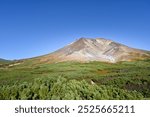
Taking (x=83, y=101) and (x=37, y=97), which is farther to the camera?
(x=37, y=97)

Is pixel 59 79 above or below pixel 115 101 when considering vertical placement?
above

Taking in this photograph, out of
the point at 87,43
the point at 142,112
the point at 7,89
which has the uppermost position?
the point at 87,43

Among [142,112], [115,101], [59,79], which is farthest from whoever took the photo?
[59,79]

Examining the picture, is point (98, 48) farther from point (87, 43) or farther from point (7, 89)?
point (7, 89)

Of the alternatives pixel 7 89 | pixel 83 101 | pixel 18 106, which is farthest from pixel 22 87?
pixel 83 101

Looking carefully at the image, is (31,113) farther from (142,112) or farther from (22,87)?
(142,112)

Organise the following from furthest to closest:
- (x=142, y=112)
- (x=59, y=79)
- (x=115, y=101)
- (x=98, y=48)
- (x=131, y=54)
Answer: (x=98, y=48) < (x=131, y=54) < (x=59, y=79) < (x=115, y=101) < (x=142, y=112)

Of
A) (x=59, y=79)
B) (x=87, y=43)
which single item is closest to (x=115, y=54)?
(x=87, y=43)
